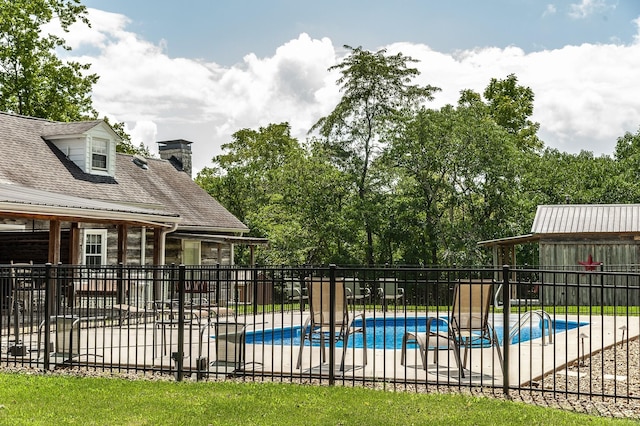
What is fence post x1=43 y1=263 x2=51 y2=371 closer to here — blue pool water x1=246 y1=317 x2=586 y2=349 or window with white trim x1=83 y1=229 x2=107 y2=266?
blue pool water x1=246 y1=317 x2=586 y2=349

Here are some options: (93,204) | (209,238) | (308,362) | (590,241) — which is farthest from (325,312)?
(590,241)

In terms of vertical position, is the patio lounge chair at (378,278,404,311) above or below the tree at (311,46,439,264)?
below

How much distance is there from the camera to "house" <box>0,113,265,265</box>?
18031 millimetres

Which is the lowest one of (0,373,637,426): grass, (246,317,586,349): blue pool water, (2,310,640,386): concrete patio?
(246,317,586,349): blue pool water

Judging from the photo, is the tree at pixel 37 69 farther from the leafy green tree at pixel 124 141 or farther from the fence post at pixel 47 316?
the fence post at pixel 47 316

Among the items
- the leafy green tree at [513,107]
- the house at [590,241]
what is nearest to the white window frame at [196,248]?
the house at [590,241]

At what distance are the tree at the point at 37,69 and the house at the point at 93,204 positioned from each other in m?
7.75

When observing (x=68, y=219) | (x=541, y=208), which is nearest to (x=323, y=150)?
(x=541, y=208)

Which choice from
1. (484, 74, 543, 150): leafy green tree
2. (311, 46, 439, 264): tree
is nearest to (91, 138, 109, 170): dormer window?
(311, 46, 439, 264): tree

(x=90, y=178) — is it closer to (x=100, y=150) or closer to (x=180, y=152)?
(x=100, y=150)

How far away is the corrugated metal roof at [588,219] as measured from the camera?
26375 mm

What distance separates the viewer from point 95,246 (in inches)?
958

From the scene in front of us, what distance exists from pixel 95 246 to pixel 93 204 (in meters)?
5.92

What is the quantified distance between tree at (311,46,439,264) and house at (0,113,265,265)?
22.3ft
